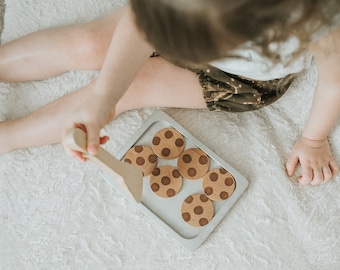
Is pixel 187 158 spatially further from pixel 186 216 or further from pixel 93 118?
pixel 93 118

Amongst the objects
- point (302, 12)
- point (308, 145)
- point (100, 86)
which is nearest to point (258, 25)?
point (302, 12)

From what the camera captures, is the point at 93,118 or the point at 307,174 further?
the point at 307,174

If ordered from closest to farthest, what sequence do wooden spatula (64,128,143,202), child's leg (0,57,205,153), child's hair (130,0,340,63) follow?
1. child's hair (130,0,340,63)
2. wooden spatula (64,128,143,202)
3. child's leg (0,57,205,153)

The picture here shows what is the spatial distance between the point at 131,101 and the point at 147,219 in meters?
0.18

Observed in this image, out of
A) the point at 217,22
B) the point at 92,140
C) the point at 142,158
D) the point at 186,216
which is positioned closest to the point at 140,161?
the point at 142,158

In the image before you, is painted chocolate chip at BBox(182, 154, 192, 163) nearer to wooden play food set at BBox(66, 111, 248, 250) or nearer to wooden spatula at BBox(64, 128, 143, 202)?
wooden play food set at BBox(66, 111, 248, 250)

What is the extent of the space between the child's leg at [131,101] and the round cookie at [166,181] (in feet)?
0.33

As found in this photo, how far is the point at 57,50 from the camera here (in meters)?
0.73

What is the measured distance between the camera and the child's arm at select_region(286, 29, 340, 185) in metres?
0.59

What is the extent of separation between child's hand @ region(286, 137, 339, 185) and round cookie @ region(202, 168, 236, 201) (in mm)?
104

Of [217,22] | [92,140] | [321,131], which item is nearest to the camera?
[217,22]

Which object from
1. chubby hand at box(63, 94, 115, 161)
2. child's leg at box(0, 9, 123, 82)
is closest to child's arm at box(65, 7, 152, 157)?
chubby hand at box(63, 94, 115, 161)

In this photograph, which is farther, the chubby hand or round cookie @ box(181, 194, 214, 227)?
round cookie @ box(181, 194, 214, 227)

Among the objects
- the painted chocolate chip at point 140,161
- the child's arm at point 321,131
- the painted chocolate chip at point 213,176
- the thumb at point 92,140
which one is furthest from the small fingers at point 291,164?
the thumb at point 92,140
